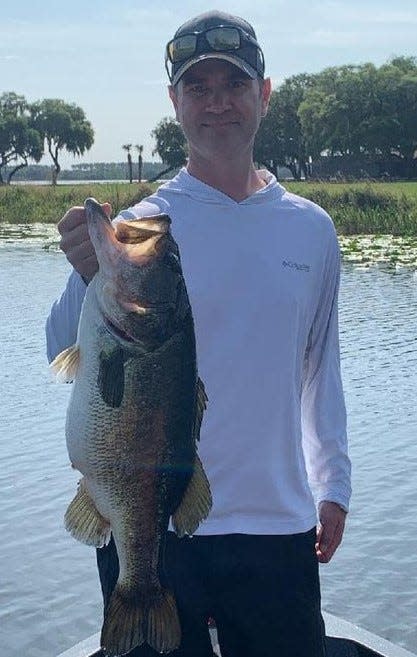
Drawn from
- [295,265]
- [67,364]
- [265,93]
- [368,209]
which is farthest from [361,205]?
[67,364]

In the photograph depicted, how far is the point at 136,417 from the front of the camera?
259 cm

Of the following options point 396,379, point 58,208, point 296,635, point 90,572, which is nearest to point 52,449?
point 90,572

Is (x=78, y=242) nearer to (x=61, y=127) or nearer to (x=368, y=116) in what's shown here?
(x=368, y=116)

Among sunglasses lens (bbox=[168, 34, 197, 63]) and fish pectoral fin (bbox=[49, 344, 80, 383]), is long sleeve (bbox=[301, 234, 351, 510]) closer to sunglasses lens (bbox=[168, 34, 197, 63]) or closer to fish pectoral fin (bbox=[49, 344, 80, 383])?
sunglasses lens (bbox=[168, 34, 197, 63])

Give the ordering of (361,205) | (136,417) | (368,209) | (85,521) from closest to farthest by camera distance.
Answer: (136,417), (85,521), (368,209), (361,205)

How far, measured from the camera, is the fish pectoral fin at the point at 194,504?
105 inches

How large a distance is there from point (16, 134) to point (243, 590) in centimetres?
9776

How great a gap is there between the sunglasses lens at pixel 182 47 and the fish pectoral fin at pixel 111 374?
100cm

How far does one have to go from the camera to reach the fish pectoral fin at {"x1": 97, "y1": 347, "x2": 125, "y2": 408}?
248 cm

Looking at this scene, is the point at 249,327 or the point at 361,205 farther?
the point at 361,205

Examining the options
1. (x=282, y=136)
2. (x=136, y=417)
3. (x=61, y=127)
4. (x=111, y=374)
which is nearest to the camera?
(x=111, y=374)

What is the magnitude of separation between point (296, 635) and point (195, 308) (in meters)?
0.95

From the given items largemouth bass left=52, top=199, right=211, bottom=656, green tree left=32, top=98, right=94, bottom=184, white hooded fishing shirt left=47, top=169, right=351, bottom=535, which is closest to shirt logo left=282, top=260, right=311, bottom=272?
white hooded fishing shirt left=47, top=169, right=351, bottom=535

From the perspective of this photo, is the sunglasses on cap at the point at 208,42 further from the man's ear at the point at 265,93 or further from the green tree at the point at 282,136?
the green tree at the point at 282,136
